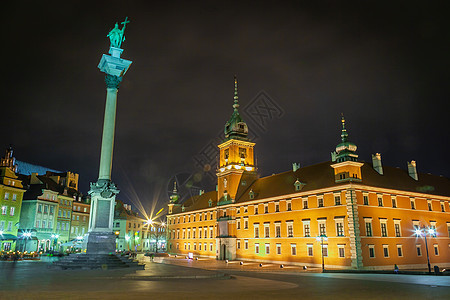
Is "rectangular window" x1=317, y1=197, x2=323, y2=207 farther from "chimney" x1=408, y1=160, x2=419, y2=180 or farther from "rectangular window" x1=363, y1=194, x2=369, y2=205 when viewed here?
"chimney" x1=408, y1=160, x2=419, y2=180

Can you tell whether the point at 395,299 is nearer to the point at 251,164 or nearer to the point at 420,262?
the point at 420,262

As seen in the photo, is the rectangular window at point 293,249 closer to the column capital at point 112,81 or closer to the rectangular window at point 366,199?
the rectangular window at point 366,199

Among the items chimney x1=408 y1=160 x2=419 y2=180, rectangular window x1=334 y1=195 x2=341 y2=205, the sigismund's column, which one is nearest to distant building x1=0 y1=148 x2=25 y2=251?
the sigismund's column

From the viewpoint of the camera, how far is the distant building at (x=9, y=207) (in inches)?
2126

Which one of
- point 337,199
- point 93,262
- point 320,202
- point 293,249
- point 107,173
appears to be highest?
point 107,173

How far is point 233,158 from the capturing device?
6775cm

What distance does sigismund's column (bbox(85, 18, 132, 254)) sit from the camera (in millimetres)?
28406

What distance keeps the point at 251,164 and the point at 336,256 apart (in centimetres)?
3091

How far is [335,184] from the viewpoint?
145 ft

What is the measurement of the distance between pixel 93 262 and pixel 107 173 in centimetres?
785

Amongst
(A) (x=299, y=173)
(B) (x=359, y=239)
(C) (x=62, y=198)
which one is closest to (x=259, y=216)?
(A) (x=299, y=173)

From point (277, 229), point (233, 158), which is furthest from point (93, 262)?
point (233, 158)

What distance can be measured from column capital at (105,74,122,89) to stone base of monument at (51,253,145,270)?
15.9 m

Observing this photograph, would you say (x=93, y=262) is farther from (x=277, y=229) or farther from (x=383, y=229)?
(x=383, y=229)
